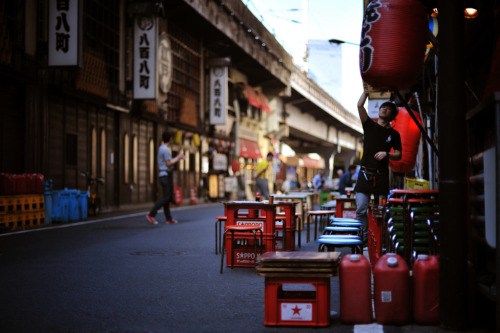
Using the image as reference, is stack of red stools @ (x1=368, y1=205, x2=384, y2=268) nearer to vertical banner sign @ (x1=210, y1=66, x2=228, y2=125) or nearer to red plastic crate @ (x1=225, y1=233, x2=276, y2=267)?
red plastic crate @ (x1=225, y1=233, x2=276, y2=267)

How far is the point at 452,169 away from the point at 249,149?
3825cm

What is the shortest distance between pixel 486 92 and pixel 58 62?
13.2 metres

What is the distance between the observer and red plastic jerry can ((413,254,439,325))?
454 centimetres

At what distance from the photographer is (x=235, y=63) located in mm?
38406

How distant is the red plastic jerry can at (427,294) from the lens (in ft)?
14.9

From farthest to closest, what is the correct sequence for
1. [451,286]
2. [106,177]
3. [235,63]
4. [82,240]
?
[235,63] → [106,177] → [82,240] → [451,286]

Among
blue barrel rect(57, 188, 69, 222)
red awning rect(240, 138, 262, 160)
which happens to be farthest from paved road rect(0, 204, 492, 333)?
red awning rect(240, 138, 262, 160)

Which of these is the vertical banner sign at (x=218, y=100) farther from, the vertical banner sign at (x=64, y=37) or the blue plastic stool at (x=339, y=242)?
the blue plastic stool at (x=339, y=242)

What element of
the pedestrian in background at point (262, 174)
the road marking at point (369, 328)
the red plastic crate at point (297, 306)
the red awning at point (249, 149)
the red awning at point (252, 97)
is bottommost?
the road marking at point (369, 328)

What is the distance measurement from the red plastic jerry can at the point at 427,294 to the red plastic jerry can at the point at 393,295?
2.9 inches

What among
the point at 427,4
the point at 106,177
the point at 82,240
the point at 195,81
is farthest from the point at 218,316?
the point at 195,81

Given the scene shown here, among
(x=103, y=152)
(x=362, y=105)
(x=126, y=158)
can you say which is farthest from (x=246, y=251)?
(x=126, y=158)

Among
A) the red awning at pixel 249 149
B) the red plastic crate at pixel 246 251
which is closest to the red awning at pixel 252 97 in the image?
the red awning at pixel 249 149

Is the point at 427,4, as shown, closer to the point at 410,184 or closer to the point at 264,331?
the point at 410,184
